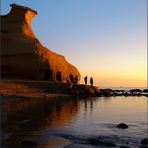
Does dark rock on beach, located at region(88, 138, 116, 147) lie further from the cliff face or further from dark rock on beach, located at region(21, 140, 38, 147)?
the cliff face

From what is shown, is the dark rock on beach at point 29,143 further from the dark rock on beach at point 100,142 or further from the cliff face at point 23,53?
the cliff face at point 23,53

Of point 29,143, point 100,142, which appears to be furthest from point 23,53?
point 29,143

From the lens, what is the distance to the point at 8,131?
1788 cm

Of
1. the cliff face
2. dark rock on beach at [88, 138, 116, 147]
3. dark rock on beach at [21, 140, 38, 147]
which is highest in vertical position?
the cliff face

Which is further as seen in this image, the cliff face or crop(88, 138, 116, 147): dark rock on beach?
the cliff face

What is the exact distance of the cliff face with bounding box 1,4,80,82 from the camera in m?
56.5

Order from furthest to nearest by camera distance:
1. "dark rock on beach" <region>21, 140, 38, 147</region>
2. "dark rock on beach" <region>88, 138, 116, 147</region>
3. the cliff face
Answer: the cliff face → "dark rock on beach" <region>88, 138, 116, 147</region> → "dark rock on beach" <region>21, 140, 38, 147</region>

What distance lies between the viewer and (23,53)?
2221 inches

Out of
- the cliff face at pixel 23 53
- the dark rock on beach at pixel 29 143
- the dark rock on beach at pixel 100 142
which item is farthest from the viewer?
the cliff face at pixel 23 53

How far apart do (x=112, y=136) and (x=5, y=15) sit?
46.8m

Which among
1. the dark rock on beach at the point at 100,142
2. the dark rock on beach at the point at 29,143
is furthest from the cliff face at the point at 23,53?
the dark rock on beach at the point at 29,143

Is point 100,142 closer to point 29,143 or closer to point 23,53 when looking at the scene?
point 29,143

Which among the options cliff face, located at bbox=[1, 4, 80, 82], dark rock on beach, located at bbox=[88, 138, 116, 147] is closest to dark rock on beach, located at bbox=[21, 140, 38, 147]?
dark rock on beach, located at bbox=[88, 138, 116, 147]

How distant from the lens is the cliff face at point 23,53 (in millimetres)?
56469
